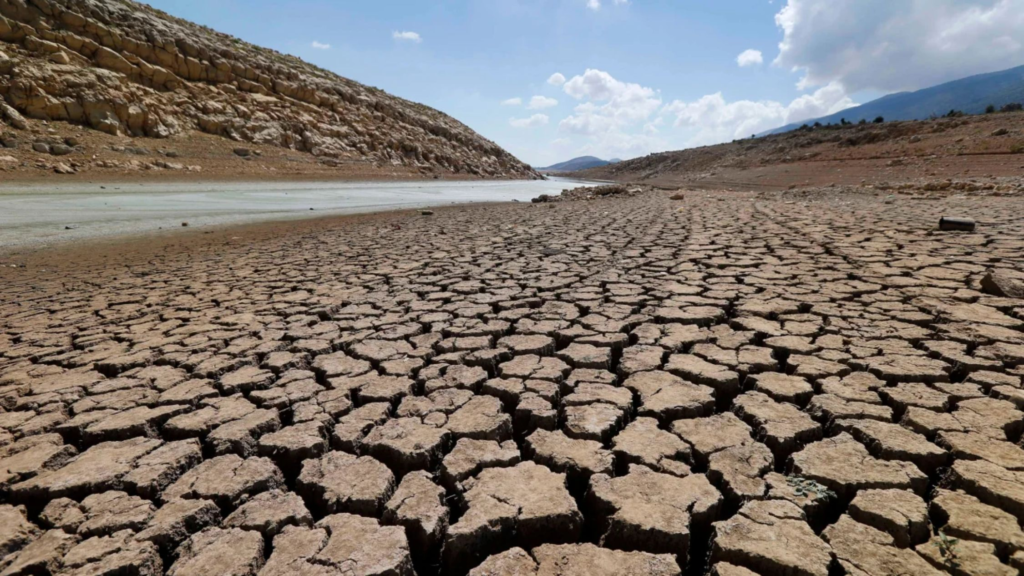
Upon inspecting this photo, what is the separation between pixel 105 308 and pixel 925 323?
197 inches

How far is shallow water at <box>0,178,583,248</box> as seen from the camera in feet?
24.7

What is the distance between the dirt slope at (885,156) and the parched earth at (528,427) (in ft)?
34.0

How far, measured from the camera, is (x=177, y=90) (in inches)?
811

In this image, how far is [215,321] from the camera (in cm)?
303

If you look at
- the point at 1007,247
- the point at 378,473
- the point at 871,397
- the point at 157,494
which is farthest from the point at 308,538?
the point at 1007,247

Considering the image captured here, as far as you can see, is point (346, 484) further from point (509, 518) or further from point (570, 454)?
point (570, 454)

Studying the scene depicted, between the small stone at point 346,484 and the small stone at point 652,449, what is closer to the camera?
the small stone at point 346,484

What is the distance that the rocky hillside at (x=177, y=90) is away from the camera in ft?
53.5

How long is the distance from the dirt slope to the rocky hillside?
16.7 metres

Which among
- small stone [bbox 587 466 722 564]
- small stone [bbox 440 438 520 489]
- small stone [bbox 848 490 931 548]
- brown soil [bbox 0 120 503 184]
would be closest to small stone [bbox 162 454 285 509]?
small stone [bbox 440 438 520 489]

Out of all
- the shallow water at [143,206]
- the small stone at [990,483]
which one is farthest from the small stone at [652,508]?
the shallow water at [143,206]

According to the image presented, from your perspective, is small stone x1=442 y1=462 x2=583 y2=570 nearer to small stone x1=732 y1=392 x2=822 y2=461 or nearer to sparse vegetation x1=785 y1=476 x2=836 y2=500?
sparse vegetation x1=785 y1=476 x2=836 y2=500

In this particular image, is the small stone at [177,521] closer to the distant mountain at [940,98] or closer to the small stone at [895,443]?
the small stone at [895,443]

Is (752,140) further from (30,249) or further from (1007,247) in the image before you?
(30,249)
